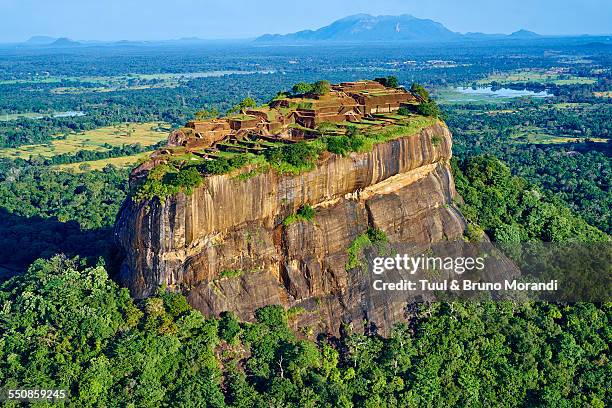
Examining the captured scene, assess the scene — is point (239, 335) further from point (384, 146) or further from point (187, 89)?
point (187, 89)

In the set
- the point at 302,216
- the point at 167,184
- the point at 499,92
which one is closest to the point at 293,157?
the point at 302,216

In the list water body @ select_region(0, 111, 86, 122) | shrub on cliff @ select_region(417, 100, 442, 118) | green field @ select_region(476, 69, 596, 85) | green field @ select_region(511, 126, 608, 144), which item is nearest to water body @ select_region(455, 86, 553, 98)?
green field @ select_region(476, 69, 596, 85)

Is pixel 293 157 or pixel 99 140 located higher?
pixel 293 157

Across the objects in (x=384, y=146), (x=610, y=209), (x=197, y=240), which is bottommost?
(x=610, y=209)

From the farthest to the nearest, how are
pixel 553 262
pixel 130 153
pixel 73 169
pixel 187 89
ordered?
pixel 187 89
pixel 130 153
pixel 73 169
pixel 553 262

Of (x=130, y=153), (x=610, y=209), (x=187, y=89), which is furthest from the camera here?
(x=187, y=89)

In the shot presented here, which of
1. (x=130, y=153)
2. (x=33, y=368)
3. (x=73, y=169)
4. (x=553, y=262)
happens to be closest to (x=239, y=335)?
(x=33, y=368)

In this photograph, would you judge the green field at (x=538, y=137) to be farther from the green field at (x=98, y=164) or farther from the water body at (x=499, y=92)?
the green field at (x=98, y=164)

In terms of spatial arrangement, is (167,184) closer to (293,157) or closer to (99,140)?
(293,157)
